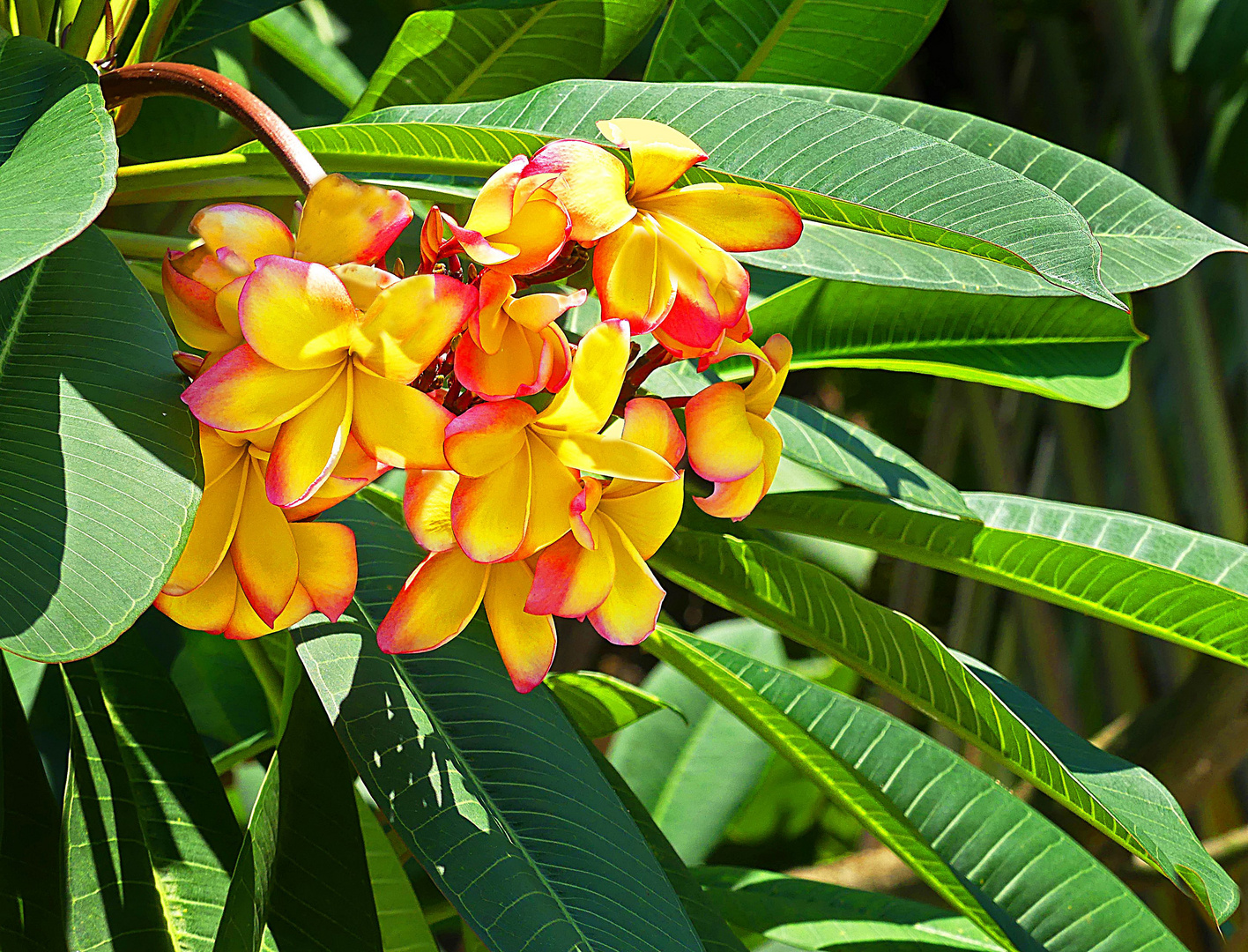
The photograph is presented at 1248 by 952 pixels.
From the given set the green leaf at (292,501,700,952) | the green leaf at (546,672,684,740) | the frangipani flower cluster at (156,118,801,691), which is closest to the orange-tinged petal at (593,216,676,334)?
the frangipani flower cluster at (156,118,801,691)

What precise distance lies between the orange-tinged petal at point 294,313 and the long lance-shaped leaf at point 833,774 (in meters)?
0.40

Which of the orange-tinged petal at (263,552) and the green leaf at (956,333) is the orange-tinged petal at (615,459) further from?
the green leaf at (956,333)

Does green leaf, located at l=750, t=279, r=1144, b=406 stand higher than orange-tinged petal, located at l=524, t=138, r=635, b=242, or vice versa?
orange-tinged petal, located at l=524, t=138, r=635, b=242

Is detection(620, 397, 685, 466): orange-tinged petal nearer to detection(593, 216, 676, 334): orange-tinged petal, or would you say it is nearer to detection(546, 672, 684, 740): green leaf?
detection(593, 216, 676, 334): orange-tinged petal

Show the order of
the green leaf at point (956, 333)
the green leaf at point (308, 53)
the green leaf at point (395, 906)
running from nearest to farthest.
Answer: the green leaf at point (395, 906), the green leaf at point (956, 333), the green leaf at point (308, 53)

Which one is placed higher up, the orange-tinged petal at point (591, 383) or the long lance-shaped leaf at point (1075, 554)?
the orange-tinged petal at point (591, 383)

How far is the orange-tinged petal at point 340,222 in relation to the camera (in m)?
0.39

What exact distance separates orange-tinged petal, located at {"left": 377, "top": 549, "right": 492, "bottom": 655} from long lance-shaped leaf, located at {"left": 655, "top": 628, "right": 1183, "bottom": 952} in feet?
1.04

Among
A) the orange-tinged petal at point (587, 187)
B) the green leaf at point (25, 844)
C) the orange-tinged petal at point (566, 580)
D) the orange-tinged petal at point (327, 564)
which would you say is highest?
the orange-tinged petal at point (587, 187)

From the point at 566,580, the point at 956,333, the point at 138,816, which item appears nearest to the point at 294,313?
the point at 566,580

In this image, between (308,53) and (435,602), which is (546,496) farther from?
(308,53)

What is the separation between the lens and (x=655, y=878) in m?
0.53

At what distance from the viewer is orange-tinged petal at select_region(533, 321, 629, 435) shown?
0.37 metres

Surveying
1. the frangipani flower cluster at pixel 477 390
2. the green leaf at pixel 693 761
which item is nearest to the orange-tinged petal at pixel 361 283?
the frangipani flower cluster at pixel 477 390
